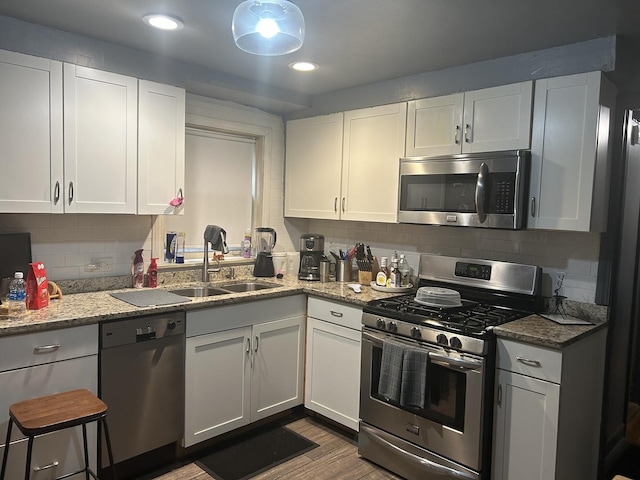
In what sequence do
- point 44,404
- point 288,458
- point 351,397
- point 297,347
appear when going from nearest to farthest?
point 44,404 < point 288,458 < point 351,397 < point 297,347

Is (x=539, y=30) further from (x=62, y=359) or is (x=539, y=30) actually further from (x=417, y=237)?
(x=62, y=359)

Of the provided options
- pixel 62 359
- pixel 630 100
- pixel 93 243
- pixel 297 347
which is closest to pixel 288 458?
pixel 297 347

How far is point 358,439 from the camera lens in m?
2.88

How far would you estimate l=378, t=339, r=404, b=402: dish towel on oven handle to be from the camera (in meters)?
2.52

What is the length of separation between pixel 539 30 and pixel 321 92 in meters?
1.73

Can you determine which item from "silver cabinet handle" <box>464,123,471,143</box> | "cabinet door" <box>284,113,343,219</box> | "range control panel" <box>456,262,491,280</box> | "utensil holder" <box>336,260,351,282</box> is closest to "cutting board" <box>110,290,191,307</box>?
"utensil holder" <box>336,260,351,282</box>

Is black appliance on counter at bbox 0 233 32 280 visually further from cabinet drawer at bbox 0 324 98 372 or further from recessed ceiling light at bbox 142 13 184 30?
recessed ceiling light at bbox 142 13 184 30

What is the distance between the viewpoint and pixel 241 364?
2.94 m

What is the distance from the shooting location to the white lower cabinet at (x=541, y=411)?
7.04 ft

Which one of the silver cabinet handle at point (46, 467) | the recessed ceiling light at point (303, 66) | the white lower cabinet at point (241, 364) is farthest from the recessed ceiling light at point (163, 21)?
the silver cabinet handle at point (46, 467)

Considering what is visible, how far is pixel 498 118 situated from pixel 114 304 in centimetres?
234

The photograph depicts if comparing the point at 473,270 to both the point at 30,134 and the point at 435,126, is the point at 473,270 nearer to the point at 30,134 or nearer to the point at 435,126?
the point at 435,126

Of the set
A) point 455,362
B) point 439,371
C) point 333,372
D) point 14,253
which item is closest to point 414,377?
point 439,371

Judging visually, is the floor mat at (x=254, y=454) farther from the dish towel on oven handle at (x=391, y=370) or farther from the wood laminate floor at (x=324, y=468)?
the dish towel on oven handle at (x=391, y=370)
